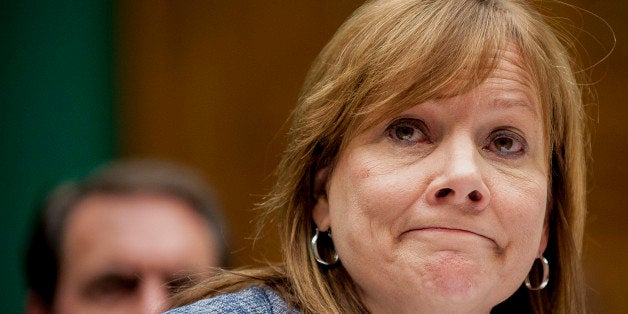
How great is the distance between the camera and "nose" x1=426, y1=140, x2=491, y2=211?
1.98 metres

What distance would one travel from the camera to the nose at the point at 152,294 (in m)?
2.79

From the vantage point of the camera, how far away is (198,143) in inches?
195

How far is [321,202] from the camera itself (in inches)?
88.1

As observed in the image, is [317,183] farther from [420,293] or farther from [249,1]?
[249,1]

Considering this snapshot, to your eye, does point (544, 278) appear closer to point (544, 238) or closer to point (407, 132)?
point (544, 238)

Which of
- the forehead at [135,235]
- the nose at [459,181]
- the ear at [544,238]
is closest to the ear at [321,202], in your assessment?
the nose at [459,181]

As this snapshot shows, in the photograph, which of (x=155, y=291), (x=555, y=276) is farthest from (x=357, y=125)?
(x=155, y=291)

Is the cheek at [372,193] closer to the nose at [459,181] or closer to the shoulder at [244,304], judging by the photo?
the nose at [459,181]

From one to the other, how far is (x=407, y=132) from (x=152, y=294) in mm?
1069

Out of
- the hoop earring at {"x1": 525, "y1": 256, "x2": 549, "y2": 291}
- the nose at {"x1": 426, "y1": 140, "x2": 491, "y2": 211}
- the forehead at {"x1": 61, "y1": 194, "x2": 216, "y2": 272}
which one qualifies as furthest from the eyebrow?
the forehead at {"x1": 61, "y1": 194, "x2": 216, "y2": 272}

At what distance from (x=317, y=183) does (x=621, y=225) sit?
2.50 metres

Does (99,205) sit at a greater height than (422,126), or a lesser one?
lesser

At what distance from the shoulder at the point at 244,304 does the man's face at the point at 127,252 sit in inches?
27.4

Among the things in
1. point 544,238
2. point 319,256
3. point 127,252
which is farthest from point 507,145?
point 127,252
